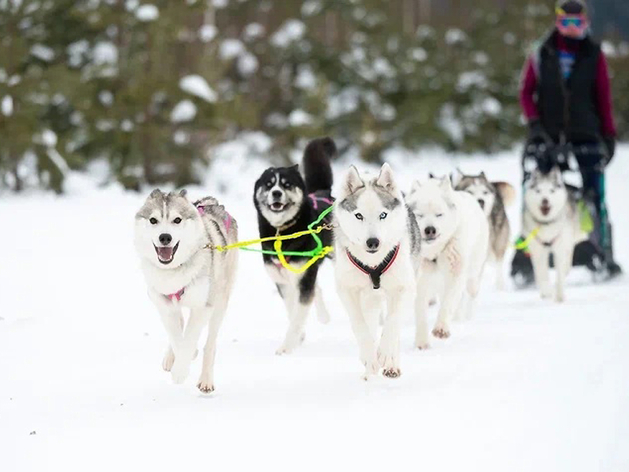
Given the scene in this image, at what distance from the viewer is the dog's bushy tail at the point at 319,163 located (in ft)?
19.8

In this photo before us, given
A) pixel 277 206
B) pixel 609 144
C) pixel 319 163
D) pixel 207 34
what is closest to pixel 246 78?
pixel 207 34

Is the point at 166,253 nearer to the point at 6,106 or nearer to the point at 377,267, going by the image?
the point at 377,267

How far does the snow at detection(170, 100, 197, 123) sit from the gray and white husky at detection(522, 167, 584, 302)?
17.7 feet

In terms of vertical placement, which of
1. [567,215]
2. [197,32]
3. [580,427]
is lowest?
[580,427]

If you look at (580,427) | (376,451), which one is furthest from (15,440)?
(580,427)

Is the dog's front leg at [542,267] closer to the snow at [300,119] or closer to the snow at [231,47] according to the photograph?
the snow at [300,119]

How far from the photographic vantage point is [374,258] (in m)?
4.27

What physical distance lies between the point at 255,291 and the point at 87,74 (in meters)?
4.71

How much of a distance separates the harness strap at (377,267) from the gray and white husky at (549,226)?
3.01m

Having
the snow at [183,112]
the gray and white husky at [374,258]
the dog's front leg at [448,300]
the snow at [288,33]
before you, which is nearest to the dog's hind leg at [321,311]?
the dog's front leg at [448,300]

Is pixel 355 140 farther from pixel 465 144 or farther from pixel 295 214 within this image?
pixel 295 214

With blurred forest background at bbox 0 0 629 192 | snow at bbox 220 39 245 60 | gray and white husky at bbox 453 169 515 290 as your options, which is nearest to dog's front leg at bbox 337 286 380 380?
Result: gray and white husky at bbox 453 169 515 290

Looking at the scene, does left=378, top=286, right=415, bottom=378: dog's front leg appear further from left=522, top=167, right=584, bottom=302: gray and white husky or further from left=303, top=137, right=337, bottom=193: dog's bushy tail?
left=522, top=167, right=584, bottom=302: gray and white husky

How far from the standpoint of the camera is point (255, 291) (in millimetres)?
7434
